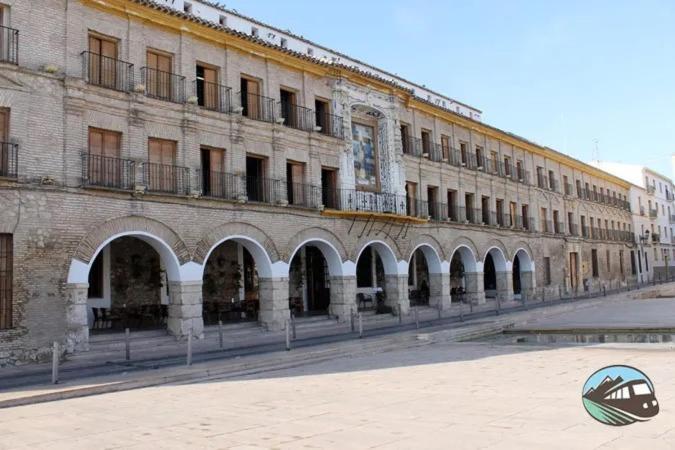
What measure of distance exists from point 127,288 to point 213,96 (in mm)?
6859

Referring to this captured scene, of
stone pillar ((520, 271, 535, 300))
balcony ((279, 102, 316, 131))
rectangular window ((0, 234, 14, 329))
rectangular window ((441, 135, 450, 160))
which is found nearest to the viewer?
rectangular window ((0, 234, 14, 329))

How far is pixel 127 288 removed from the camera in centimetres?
1997

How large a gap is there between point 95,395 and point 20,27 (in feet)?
31.8

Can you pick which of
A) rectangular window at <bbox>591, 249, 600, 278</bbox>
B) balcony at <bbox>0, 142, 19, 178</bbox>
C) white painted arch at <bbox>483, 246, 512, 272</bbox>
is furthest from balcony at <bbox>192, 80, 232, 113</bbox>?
rectangular window at <bbox>591, 249, 600, 278</bbox>

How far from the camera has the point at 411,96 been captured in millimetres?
28281

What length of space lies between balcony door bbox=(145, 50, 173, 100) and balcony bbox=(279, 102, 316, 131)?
4927 mm

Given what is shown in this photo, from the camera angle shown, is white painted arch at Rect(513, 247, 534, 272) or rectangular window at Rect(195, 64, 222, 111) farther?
white painted arch at Rect(513, 247, 534, 272)

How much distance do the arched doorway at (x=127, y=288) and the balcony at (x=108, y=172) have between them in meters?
2.71

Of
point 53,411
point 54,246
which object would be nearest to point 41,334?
point 54,246

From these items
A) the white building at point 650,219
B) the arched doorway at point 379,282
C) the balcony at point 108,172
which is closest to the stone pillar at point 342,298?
the arched doorway at point 379,282

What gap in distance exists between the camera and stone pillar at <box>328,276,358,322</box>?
76.4 ft

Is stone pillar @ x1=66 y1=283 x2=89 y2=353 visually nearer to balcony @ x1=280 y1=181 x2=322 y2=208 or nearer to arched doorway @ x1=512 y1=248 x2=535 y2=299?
balcony @ x1=280 y1=181 x2=322 y2=208

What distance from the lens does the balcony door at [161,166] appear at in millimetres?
17938

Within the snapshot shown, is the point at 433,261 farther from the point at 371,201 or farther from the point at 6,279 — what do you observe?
the point at 6,279
